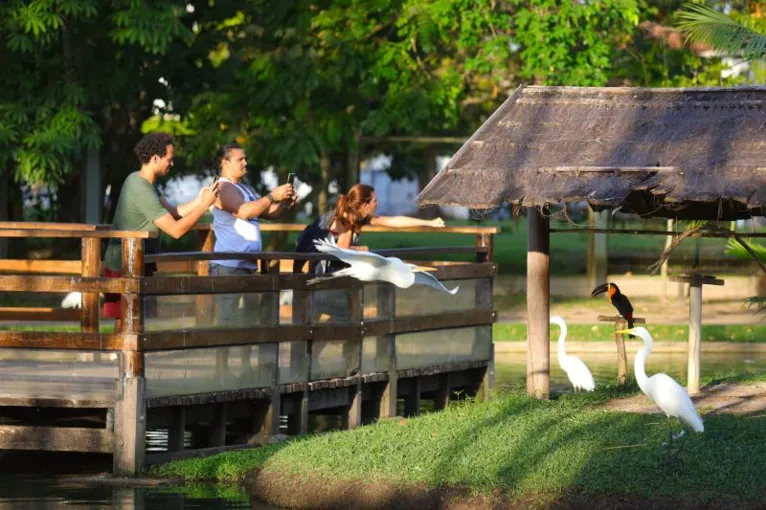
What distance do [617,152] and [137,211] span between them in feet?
13.3

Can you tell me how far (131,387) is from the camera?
40.4 ft

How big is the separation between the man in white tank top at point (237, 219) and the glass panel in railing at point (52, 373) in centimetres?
109

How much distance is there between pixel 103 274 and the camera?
13.1 m

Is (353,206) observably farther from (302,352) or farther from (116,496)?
(116,496)

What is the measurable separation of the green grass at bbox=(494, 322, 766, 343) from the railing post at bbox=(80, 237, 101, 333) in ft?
33.7

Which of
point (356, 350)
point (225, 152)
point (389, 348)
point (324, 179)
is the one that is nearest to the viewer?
point (225, 152)

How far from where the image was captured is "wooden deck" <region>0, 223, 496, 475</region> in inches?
490

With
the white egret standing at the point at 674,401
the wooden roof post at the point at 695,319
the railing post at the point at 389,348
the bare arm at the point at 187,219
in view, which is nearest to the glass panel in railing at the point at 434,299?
the railing post at the point at 389,348

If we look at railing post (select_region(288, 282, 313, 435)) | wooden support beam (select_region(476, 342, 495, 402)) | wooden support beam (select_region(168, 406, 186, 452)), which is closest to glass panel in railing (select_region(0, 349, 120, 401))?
wooden support beam (select_region(168, 406, 186, 452))

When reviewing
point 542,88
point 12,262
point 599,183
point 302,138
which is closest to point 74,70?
point 302,138

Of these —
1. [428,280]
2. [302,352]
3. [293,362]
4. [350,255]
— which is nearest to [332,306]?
[302,352]

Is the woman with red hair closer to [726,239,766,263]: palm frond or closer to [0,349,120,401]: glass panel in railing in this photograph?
[0,349,120,401]: glass panel in railing

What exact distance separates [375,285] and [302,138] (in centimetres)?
1150

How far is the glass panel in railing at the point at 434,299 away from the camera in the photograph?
15.8 m
